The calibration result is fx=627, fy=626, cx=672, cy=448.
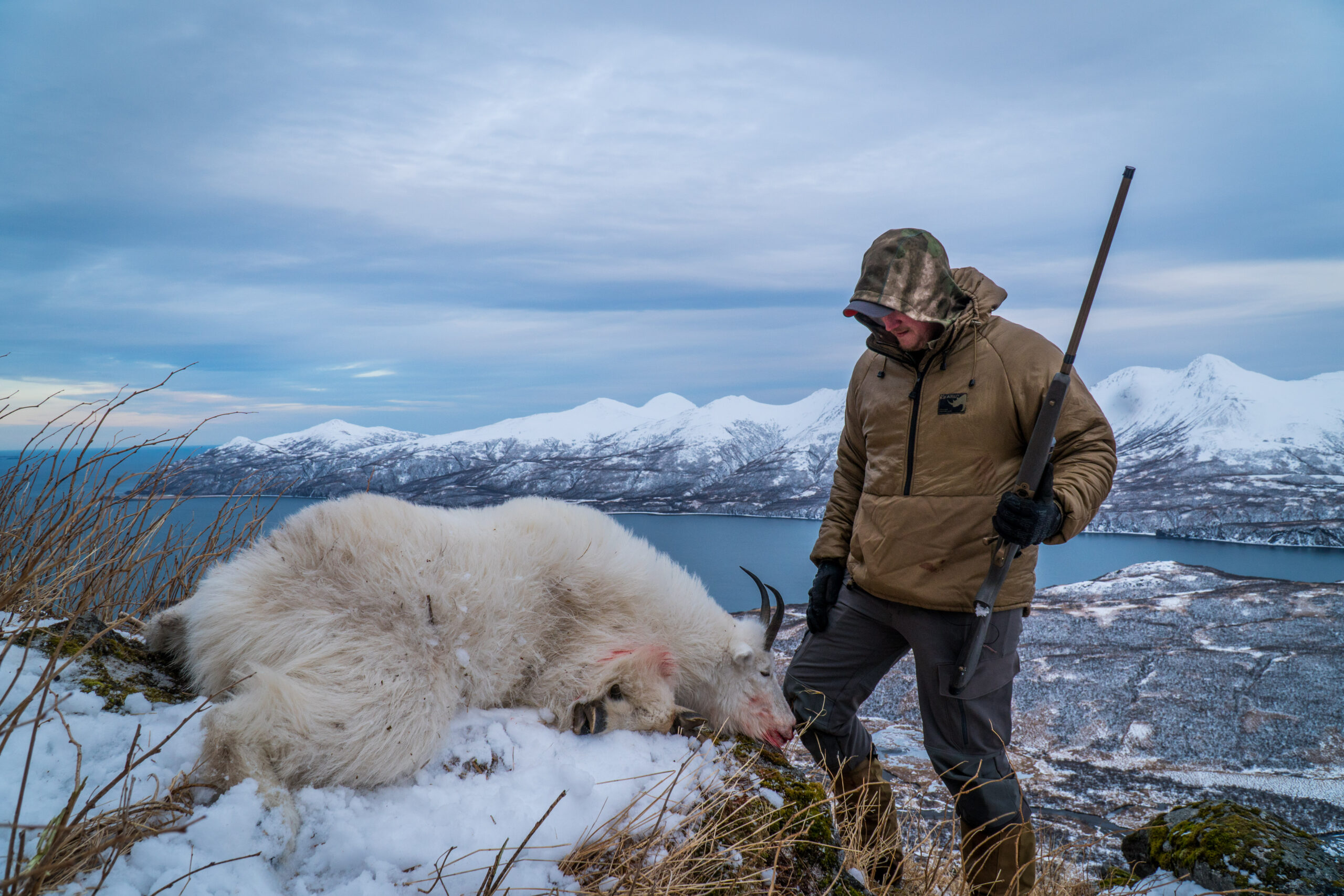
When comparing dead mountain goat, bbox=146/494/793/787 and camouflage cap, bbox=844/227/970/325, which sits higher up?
camouflage cap, bbox=844/227/970/325

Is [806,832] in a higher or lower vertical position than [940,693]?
lower

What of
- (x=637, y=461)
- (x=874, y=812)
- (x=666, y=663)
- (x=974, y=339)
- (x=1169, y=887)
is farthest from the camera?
(x=637, y=461)

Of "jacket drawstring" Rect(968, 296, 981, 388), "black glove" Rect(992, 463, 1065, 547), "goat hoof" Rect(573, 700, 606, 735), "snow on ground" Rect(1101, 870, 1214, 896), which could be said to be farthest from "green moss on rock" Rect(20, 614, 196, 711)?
"snow on ground" Rect(1101, 870, 1214, 896)

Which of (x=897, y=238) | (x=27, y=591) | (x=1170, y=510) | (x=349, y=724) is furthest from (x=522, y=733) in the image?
(x=1170, y=510)

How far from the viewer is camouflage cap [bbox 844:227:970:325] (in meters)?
3.39

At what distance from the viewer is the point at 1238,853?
13.2 feet

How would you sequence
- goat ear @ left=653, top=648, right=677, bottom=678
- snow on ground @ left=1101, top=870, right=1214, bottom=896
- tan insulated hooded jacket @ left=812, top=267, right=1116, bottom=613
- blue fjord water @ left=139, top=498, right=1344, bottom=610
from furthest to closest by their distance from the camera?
blue fjord water @ left=139, top=498, right=1344, bottom=610
snow on ground @ left=1101, top=870, right=1214, bottom=896
tan insulated hooded jacket @ left=812, top=267, right=1116, bottom=613
goat ear @ left=653, top=648, right=677, bottom=678

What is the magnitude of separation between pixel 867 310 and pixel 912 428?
71 centimetres

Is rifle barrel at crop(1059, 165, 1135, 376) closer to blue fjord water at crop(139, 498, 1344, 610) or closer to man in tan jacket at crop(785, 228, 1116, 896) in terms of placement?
man in tan jacket at crop(785, 228, 1116, 896)

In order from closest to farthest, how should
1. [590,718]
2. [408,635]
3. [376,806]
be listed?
[376,806] → [408,635] → [590,718]

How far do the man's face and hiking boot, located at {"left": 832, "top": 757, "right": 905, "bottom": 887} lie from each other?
2378 millimetres

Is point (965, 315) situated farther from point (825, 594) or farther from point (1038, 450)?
point (825, 594)

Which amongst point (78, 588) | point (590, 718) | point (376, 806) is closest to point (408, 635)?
point (376, 806)

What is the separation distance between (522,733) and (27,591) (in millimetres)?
2683
